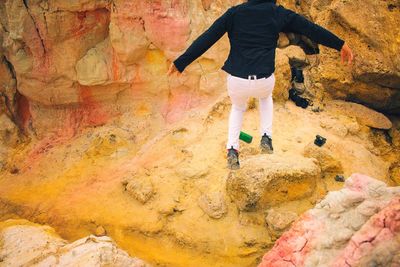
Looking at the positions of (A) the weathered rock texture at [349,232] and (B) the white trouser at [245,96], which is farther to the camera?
(B) the white trouser at [245,96]

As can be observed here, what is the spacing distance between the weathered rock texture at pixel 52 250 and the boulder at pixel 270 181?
1101mm

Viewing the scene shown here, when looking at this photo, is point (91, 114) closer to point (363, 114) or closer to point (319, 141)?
point (319, 141)

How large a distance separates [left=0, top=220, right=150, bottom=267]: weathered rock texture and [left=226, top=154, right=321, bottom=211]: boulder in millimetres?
1101

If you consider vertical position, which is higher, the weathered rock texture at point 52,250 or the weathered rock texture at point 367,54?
the weathered rock texture at point 367,54

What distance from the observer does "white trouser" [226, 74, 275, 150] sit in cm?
362

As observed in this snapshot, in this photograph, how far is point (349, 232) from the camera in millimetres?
2666

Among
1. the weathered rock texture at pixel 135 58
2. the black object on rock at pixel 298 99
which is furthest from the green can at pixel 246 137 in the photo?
the black object on rock at pixel 298 99

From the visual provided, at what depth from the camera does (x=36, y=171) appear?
214 inches

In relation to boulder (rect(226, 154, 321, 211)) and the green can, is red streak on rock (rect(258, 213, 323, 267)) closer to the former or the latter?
boulder (rect(226, 154, 321, 211))

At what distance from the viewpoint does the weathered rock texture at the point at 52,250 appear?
306 cm

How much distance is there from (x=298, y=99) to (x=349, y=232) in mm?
3076

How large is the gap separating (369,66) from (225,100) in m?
1.70

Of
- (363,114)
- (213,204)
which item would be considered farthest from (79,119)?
(363,114)

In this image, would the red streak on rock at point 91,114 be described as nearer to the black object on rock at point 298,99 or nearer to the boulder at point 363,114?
the black object on rock at point 298,99
